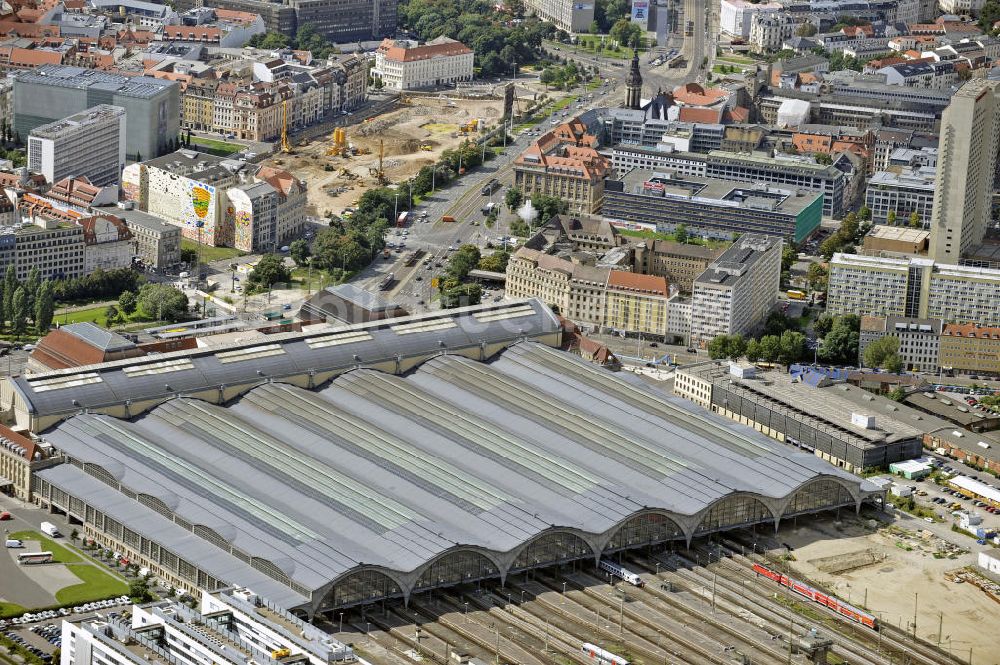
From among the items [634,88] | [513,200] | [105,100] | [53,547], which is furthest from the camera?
[634,88]

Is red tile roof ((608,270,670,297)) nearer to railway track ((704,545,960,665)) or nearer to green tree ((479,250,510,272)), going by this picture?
green tree ((479,250,510,272))

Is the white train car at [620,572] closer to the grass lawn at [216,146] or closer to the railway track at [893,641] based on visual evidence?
the railway track at [893,641]

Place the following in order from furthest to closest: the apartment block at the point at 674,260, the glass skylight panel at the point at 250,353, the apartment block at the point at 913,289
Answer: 1. the apartment block at the point at 674,260
2. the apartment block at the point at 913,289
3. the glass skylight panel at the point at 250,353

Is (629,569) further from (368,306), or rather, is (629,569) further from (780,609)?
(368,306)

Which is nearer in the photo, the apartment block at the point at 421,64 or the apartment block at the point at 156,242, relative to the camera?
the apartment block at the point at 156,242

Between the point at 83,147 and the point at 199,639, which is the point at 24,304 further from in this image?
the point at 199,639

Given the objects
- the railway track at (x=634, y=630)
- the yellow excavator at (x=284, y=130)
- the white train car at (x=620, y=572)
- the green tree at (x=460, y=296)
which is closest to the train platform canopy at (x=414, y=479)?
the white train car at (x=620, y=572)

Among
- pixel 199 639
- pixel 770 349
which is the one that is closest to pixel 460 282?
pixel 770 349

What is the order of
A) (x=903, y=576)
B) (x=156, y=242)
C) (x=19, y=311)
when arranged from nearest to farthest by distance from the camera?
1. (x=903, y=576)
2. (x=19, y=311)
3. (x=156, y=242)
